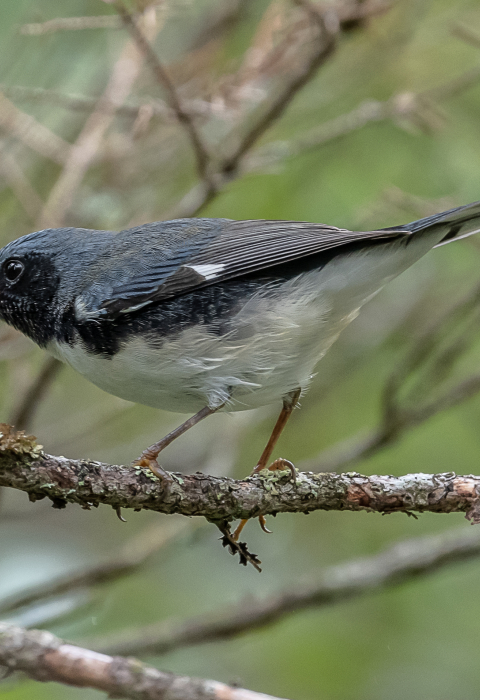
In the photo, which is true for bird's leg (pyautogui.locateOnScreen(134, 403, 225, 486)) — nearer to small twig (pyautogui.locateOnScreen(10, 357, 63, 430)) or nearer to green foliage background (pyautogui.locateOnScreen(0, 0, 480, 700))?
small twig (pyautogui.locateOnScreen(10, 357, 63, 430))

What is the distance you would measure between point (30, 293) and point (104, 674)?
84.1 inches

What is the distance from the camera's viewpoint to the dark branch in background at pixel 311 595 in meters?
4.12

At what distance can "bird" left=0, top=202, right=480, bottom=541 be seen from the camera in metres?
3.35

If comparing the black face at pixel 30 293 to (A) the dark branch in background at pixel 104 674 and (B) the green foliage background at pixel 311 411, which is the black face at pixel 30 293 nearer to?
(B) the green foliage background at pixel 311 411

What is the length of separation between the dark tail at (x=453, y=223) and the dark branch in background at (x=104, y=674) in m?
2.17

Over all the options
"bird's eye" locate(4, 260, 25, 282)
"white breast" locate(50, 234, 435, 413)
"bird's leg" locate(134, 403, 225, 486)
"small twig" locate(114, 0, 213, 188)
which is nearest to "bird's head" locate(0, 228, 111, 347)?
"bird's eye" locate(4, 260, 25, 282)

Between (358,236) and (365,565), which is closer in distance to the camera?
(358,236)

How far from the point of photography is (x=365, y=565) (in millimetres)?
4430

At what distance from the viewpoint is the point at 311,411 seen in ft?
20.4

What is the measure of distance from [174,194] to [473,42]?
3.07 meters

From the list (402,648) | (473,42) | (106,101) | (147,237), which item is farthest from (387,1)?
(402,648)

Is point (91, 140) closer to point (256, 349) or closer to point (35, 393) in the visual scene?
point (35, 393)

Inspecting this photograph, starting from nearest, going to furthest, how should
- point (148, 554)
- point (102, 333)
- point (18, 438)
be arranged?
point (18, 438), point (102, 333), point (148, 554)

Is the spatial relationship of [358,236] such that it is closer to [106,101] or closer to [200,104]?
[200,104]
